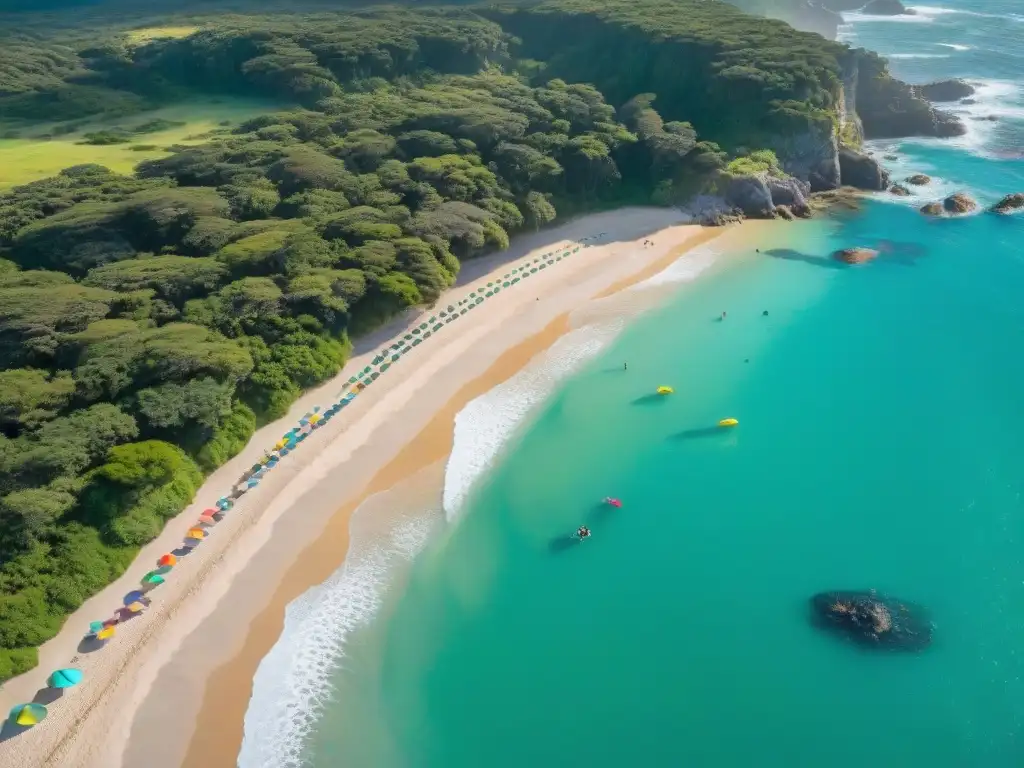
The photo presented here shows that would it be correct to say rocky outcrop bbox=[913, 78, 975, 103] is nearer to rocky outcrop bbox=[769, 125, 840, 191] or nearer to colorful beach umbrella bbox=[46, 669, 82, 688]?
rocky outcrop bbox=[769, 125, 840, 191]

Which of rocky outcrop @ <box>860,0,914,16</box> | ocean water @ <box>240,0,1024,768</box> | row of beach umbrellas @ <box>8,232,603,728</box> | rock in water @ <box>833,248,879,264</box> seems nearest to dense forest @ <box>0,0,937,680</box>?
row of beach umbrellas @ <box>8,232,603,728</box>

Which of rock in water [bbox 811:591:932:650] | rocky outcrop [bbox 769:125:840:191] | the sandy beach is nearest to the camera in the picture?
the sandy beach

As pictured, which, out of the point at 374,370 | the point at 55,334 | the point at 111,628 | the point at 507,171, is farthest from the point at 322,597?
the point at 507,171

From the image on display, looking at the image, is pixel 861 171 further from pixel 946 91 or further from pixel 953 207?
pixel 946 91

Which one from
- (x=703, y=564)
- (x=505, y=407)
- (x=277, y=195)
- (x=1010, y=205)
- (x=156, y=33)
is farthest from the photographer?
(x=156, y=33)

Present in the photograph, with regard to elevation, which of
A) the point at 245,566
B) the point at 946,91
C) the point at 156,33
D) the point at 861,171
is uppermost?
the point at 156,33

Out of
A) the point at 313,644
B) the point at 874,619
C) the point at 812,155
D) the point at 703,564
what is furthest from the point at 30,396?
the point at 812,155
